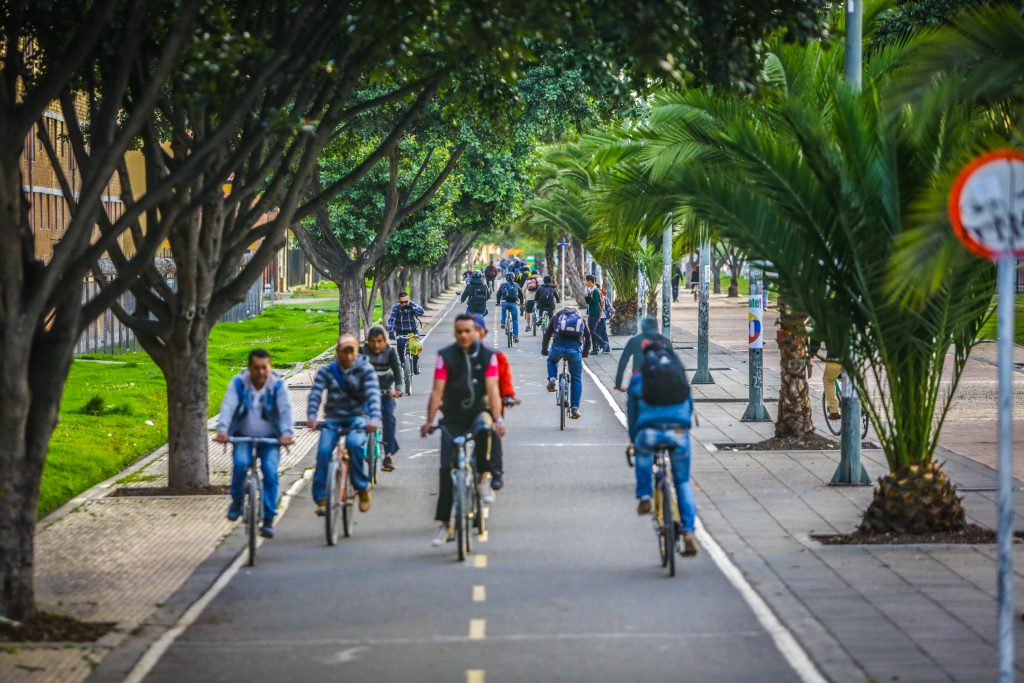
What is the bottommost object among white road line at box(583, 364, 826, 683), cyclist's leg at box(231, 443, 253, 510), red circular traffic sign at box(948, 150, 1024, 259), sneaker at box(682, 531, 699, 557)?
white road line at box(583, 364, 826, 683)

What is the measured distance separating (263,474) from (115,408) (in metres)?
12.7

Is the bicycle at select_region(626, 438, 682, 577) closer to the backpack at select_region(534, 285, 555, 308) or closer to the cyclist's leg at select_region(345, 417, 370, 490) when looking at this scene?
the cyclist's leg at select_region(345, 417, 370, 490)

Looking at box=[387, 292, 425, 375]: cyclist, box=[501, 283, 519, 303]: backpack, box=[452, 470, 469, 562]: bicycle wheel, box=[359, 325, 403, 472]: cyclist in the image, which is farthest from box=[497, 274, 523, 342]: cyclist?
box=[452, 470, 469, 562]: bicycle wheel

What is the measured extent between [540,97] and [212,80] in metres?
10.0

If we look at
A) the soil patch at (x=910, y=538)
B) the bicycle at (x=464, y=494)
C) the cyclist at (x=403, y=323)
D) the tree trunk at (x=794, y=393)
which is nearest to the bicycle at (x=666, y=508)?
the bicycle at (x=464, y=494)

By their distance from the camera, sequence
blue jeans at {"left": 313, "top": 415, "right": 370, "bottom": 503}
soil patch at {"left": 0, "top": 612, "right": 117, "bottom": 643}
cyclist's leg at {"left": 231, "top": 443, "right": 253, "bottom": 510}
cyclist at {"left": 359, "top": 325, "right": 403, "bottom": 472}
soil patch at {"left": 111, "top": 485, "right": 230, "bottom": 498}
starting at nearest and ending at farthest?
soil patch at {"left": 0, "top": 612, "right": 117, "bottom": 643}, cyclist's leg at {"left": 231, "top": 443, "right": 253, "bottom": 510}, blue jeans at {"left": 313, "top": 415, "right": 370, "bottom": 503}, soil patch at {"left": 111, "top": 485, "right": 230, "bottom": 498}, cyclist at {"left": 359, "top": 325, "right": 403, "bottom": 472}

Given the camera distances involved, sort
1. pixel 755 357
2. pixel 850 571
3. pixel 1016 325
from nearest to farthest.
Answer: pixel 850 571 → pixel 1016 325 → pixel 755 357

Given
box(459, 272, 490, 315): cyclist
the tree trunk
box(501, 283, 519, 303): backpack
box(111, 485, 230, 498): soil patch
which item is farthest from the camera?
box(459, 272, 490, 315): cyclist

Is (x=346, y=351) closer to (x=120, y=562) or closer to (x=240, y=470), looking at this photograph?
(x=240, y=470)

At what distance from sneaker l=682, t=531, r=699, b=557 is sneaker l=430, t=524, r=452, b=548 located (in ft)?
6.25

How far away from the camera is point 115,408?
81.5ft

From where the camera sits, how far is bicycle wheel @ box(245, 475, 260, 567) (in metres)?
12.2

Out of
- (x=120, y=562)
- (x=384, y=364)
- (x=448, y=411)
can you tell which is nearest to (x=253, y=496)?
(x=120, y=562)

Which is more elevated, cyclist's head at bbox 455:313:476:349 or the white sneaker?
cyclist's head at bbox 455:313:476:349
